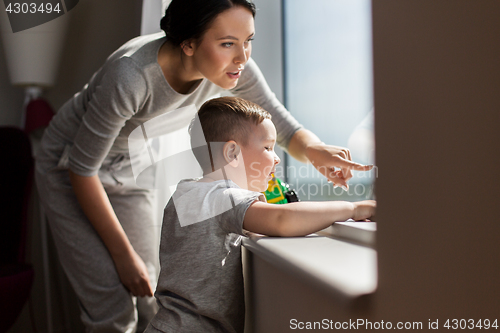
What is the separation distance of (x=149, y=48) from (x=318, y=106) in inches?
20.9

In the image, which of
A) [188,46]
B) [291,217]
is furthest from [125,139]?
[291,217]

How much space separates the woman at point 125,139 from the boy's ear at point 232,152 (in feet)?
0.75

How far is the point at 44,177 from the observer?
1183 mm

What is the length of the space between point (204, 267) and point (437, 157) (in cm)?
46

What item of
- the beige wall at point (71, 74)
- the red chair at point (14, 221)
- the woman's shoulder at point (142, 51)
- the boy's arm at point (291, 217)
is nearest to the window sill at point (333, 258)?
the boy's arm at point (291, 217)

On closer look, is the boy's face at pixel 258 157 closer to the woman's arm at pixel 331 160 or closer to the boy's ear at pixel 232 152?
the boy's ear at pixel 232 152

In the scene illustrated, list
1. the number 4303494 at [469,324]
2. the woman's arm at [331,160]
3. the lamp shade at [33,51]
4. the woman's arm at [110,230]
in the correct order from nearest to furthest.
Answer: the number 4303494 at [469,324], the woman's arm at [331,160], the woman's arm at [110,230], the lamp shade at [33,51]

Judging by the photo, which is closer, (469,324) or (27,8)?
(469,324)

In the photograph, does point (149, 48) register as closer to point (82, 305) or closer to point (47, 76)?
point (82, 305)

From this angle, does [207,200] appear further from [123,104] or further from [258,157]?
[123,104]

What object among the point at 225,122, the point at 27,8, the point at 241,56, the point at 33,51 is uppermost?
the point at 27,8

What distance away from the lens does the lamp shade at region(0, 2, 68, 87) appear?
1.77 m

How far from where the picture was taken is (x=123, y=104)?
0.90 metres

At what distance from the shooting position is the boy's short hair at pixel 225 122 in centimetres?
70
